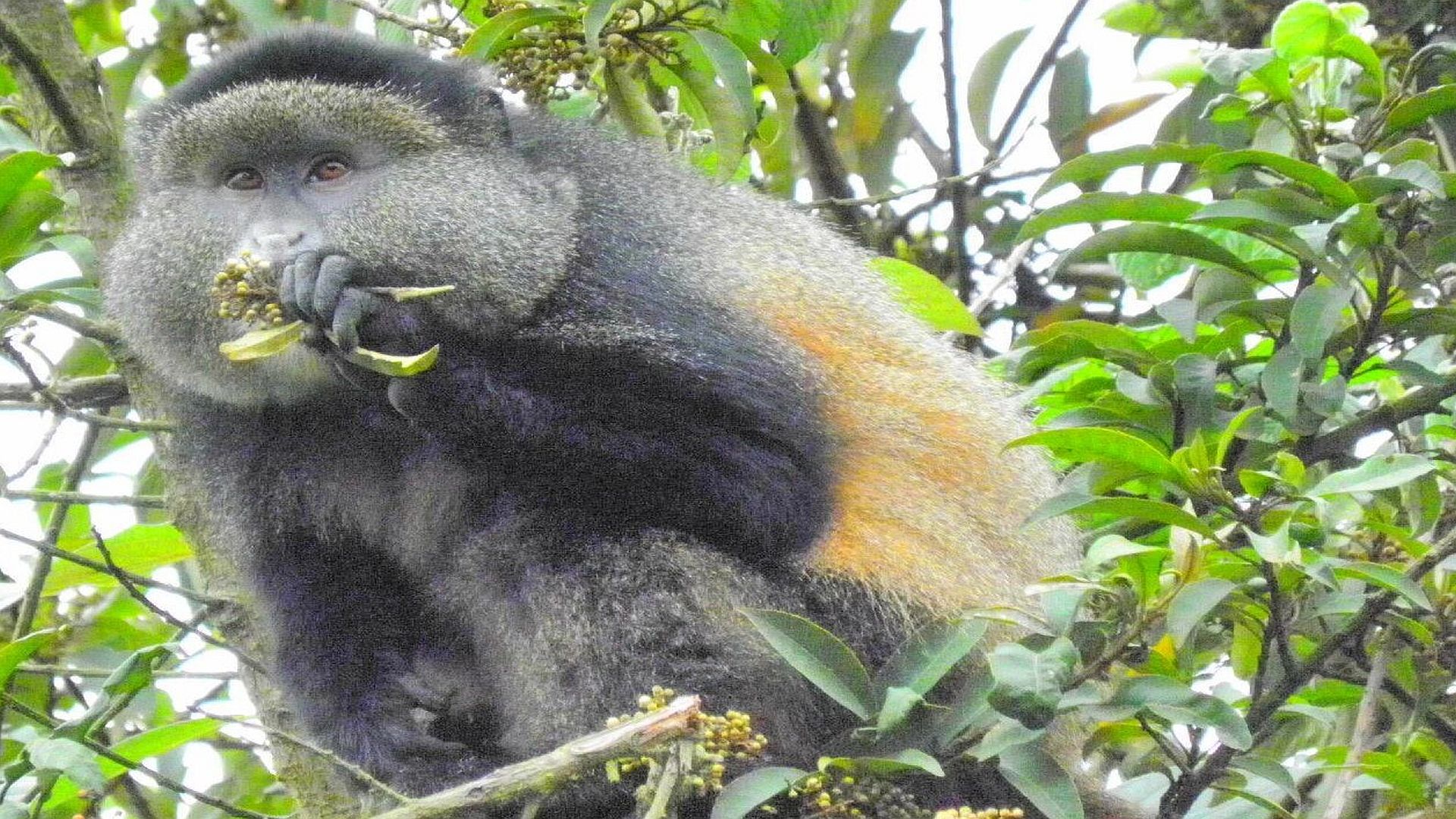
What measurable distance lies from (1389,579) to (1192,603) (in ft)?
1.16

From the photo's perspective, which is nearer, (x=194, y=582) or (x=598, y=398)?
(x=598, y=398)

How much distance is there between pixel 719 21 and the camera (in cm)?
417

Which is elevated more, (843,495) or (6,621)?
(843,495)

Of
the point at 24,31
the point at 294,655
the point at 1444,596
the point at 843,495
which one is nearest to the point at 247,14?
the point at 24,31

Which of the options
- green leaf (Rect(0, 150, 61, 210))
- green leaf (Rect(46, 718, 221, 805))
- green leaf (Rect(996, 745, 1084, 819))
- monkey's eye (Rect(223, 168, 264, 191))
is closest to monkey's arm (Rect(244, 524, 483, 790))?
green leaf (Rect(46, 718, 221, 805))

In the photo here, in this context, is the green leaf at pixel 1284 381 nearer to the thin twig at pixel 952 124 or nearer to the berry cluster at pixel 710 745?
the berry cluster at pixel 710 745

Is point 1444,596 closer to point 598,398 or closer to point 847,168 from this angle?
point 598,398

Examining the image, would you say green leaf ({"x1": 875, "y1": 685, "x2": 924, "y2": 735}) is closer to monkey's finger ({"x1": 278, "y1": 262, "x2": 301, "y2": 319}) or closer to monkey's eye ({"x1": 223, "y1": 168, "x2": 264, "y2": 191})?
monkey's finger ({"x1": 278, "y1": 262, "x2": 301, "y2": 319})

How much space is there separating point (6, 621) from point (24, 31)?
1.84m

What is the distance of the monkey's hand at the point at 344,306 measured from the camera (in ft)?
11.5

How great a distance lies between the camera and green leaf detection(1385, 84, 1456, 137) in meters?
3.34

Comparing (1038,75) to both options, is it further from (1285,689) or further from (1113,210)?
(1285,689)

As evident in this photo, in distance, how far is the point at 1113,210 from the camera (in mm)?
3615

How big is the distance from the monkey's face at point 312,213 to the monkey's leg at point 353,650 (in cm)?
43
